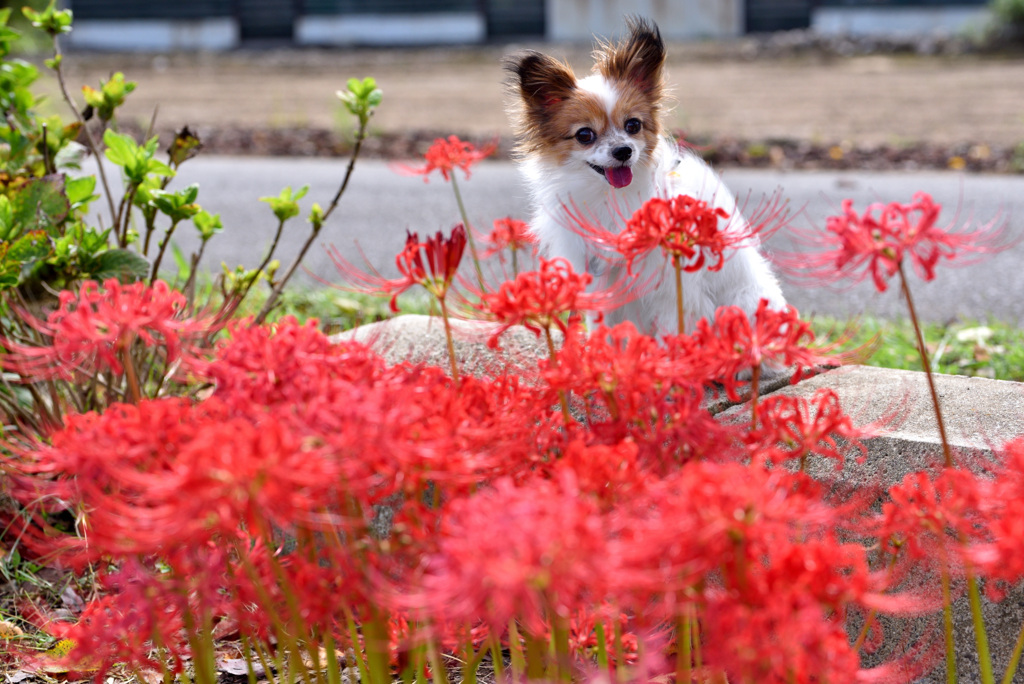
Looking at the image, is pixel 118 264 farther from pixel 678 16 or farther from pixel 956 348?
pixel 678 16

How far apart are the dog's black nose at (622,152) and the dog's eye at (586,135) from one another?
0.45ft

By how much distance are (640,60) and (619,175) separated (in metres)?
0.38

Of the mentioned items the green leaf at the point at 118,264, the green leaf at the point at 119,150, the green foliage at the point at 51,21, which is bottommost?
the green leaf at the point at 118,264

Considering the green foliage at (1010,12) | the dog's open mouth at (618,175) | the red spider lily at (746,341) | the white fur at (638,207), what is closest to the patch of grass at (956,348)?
the white fur at (638,207)

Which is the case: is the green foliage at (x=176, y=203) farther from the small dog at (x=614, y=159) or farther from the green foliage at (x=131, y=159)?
the small dog at (x=614, y=159)

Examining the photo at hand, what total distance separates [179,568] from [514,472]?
1.55 ft

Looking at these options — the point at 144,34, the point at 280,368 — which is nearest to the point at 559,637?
the point at 280,368

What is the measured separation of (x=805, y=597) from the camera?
104cm

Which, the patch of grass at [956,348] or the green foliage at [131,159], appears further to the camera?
the patch of grass at [956,348]

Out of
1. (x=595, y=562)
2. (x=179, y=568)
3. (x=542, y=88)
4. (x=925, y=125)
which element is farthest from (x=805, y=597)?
(x=925, y=125)

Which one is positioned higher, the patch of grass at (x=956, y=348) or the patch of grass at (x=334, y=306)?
the patch of grass at (x=334, y=306)

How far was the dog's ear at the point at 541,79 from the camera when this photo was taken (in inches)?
125

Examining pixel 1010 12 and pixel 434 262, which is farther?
pixel 1010 12

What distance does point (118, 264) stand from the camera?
2.53 meters
